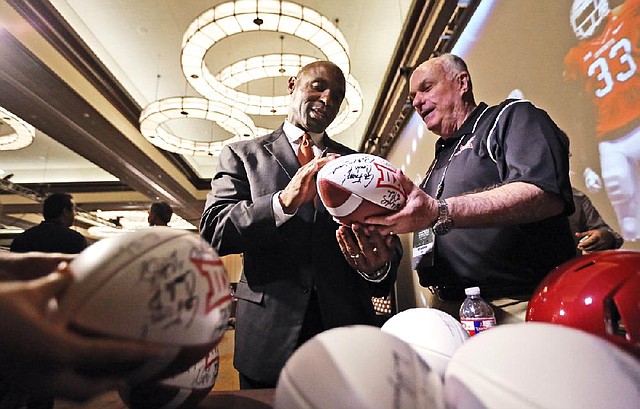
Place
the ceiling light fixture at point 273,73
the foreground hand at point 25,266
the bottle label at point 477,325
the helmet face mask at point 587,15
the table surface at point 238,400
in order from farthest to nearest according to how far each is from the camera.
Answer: the ceiling light fixture at point 273,73
the helmet face mask at point 587,15
the bottle label at point 477,325
the table surface at point 238,400
the foreground hand at point 25,266

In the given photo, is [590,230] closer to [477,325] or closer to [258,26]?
[477,325]

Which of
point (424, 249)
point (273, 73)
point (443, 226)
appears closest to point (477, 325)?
point (443, 226)

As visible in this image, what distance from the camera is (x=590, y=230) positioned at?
76.6 inches

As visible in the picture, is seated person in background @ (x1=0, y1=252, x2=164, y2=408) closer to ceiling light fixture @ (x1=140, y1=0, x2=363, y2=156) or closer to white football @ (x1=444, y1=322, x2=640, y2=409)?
white football @ (x1=444, y1=322, x2=640, y2=409)

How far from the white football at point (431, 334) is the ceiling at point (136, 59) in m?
3.06

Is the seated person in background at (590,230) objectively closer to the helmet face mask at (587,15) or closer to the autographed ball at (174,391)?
the helmet face mask at (587,15)

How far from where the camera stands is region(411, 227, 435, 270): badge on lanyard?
1.40 metres

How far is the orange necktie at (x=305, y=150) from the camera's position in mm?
1465

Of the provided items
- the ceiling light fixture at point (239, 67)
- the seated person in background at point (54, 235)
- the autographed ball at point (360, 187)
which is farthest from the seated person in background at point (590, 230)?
the seated person in background at point (54, 235)

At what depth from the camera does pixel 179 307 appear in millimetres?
497

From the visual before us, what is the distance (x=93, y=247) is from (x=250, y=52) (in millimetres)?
5132

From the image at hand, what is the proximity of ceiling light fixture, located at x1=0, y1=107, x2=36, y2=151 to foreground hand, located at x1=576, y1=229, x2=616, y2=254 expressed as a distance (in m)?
5.96

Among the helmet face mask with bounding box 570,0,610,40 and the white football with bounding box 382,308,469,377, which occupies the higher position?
the helmet face mask with bounding box 570,0,610,40

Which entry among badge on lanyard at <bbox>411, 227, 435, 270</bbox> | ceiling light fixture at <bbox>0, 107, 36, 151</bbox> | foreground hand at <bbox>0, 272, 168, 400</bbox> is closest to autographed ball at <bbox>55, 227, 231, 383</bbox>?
foreground hand at <bbox>0, 272, 168, 400</bbox>
